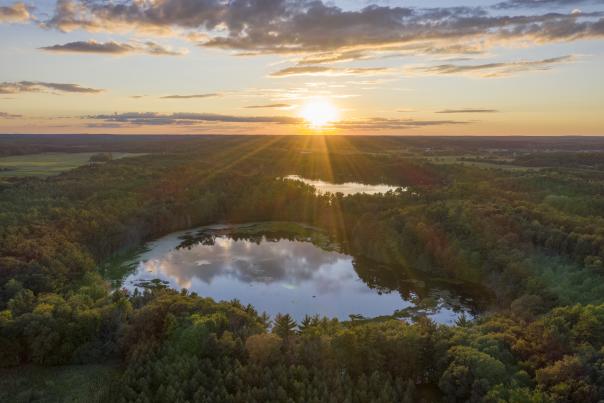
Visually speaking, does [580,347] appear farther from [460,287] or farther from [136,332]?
[136,332]

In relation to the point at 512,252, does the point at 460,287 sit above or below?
below

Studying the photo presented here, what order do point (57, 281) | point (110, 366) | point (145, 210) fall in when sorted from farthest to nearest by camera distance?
point (145, 210), point (57, 281), point (110, 366)

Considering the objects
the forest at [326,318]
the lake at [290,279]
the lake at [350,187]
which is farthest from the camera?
the lake at [350,187]

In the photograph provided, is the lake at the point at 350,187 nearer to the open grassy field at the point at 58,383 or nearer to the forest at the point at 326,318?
the forest at the point at 326,318

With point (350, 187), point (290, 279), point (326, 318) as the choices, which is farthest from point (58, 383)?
point (350, 187)

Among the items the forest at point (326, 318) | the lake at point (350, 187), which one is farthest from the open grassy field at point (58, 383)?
the lake at point (350, 187)

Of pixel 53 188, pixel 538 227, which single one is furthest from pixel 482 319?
pixel 53 188

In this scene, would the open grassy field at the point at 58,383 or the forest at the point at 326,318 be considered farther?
the open grassy field at the point at 58,383

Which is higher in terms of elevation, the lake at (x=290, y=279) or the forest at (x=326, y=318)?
the forest at (x=326, y=318)
